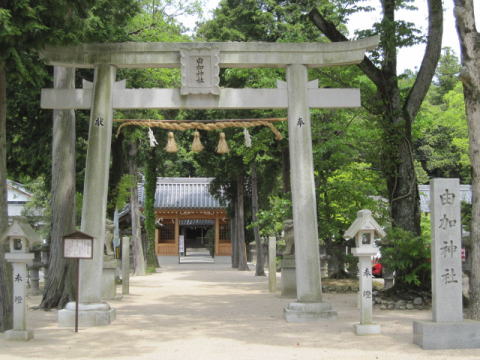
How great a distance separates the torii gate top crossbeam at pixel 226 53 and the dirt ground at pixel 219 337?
506cm

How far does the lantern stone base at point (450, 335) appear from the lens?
7898mm

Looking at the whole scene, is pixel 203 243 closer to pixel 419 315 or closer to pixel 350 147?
pixel 350 147

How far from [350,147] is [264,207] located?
44.3ft

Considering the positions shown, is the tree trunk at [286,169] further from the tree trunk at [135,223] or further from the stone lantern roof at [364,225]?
the stone lantern roof at [364,225]

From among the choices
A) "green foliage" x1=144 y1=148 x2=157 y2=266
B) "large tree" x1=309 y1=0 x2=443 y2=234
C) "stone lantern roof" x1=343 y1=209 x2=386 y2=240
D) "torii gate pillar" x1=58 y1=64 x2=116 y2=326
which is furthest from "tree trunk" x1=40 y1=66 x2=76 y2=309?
"green foliage" x1=144 y1=148 x2=157 y2=266

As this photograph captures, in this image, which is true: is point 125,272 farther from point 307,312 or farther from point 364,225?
point 364,225

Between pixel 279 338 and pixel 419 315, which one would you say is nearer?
pixel 279 338

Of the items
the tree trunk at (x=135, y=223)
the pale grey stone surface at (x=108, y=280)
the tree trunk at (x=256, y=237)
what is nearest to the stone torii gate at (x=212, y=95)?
the pale grey stone surface at (x=108, y=280)

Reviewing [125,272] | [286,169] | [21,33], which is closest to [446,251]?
[21,33]

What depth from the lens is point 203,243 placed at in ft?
166

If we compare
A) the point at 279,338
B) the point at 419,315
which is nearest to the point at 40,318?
the point at 279,338

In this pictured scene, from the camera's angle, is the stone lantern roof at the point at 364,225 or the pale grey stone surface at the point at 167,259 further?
the pale grey stone surface at the point at 167,259

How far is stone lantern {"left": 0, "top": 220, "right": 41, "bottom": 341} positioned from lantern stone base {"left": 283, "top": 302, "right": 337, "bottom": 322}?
15.0ft

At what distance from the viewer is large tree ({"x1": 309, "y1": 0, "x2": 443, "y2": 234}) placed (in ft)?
44.3
